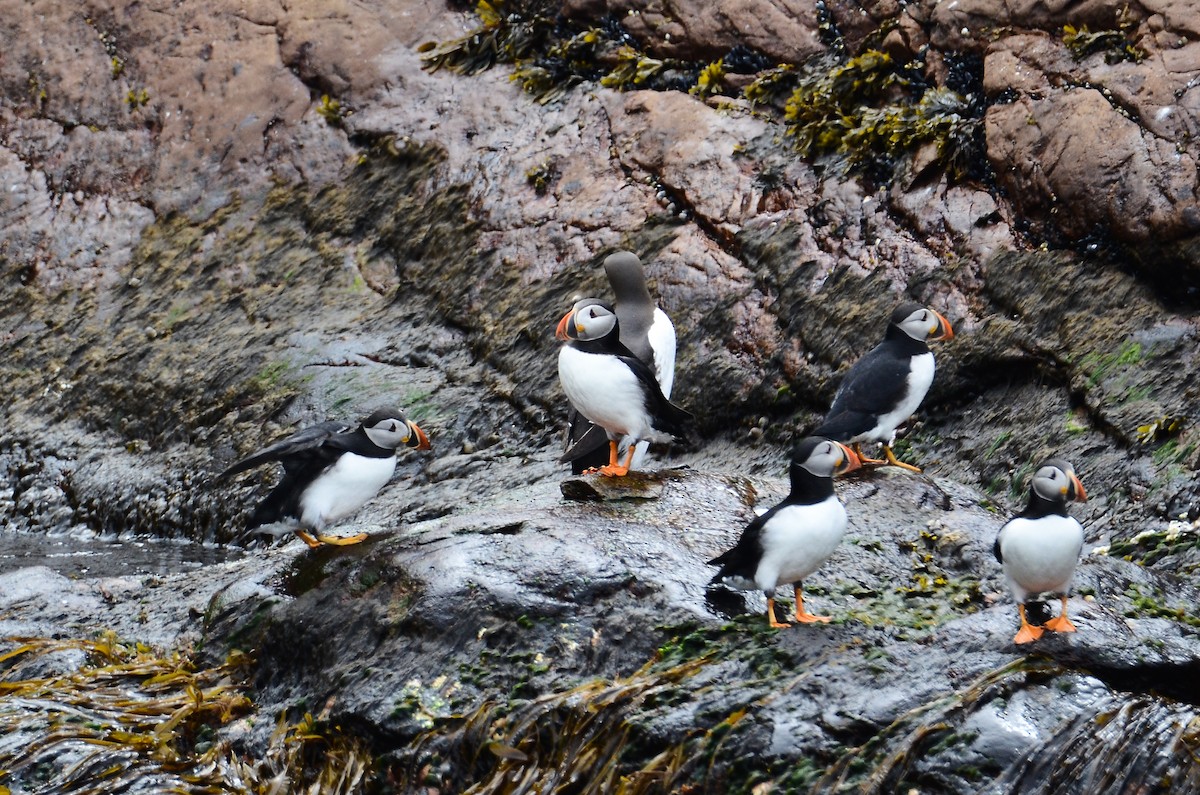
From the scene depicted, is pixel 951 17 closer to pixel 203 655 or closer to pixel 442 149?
pixel 442 149

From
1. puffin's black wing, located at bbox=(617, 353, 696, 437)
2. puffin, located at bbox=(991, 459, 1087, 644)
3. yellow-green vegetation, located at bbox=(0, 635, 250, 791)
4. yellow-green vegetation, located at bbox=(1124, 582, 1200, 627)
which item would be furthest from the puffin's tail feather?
yellow-green vegetation, located at bbox=(0, 635, 250, 791)

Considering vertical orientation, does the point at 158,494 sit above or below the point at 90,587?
below

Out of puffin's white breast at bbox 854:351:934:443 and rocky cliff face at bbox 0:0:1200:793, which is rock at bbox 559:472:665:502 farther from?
puffin's white breast at bbox 854:351:934:443

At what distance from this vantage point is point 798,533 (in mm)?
4531

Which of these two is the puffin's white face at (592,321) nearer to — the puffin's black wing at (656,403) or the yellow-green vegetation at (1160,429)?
the puffin's black wing at (656,403)

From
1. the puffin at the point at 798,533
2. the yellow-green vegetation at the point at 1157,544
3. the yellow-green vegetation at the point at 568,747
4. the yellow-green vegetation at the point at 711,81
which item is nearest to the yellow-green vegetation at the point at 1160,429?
the yellow-green vegetation at the point at 1157,544

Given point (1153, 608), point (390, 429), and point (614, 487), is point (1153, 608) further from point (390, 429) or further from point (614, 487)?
point (390, 429)

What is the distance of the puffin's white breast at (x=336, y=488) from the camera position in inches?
225

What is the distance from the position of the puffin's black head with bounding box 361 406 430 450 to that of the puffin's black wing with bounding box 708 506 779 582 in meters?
1.61

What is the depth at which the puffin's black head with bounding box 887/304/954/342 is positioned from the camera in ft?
21.0

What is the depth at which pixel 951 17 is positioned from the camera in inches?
340

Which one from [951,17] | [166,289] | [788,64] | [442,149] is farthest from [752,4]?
[166,289]

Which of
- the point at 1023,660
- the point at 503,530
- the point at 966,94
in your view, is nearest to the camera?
the point at 1023,660

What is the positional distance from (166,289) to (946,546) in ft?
22.6
